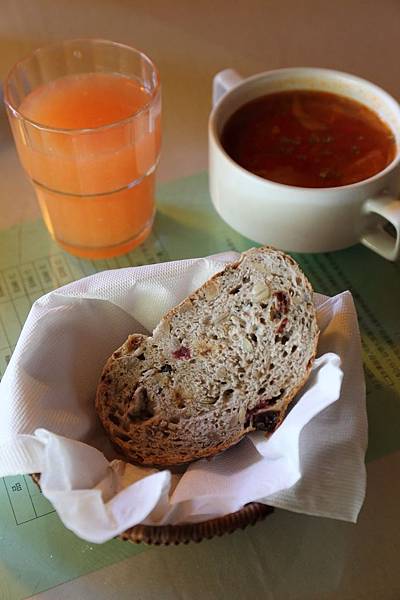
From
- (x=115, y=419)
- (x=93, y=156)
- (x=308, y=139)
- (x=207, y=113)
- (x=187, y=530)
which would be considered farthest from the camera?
(x=207, y=113)

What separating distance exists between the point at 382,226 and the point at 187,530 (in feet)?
1.63

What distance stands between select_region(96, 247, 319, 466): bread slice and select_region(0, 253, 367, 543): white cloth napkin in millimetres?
21

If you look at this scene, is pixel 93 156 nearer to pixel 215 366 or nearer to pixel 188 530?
pixel 215 366

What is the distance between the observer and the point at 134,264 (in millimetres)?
922

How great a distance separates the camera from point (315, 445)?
0.60m

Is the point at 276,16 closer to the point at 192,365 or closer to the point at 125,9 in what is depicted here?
the point at 125,9

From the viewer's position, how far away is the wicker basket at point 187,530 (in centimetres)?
55

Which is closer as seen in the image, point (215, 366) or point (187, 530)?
point (187, 530)

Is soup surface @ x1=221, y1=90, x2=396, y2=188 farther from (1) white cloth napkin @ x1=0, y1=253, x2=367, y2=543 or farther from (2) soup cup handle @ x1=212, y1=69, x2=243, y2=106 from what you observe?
(1) white cloth napkin @ x1=0, y1=253, x2=367, y2=543

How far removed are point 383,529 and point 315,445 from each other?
0.48ft

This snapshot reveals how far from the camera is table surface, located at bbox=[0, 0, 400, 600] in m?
0.64

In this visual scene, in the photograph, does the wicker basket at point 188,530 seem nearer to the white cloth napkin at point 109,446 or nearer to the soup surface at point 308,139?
the white cloth napkin at point 109,446

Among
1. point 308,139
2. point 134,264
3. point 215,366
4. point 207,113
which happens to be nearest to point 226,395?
point 215,366

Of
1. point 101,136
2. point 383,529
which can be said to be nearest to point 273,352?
point 383,529
